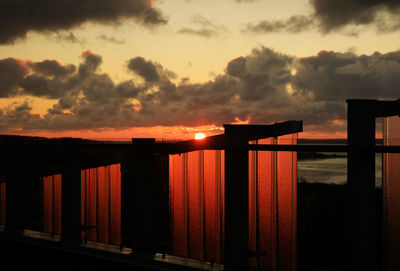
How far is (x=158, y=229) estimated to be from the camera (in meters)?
3.86

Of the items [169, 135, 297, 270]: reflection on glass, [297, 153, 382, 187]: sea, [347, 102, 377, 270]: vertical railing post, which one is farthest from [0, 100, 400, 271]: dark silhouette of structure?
[297, 153, 382, 187]: sea

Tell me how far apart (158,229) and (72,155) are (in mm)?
1326

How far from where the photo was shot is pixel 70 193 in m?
4.18

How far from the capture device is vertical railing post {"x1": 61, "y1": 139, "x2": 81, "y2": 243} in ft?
13.7

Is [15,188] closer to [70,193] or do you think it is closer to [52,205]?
[52,205]

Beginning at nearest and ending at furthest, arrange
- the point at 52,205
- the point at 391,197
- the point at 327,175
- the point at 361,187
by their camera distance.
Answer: the point at 361,187
the point at 391,197
the point at 52,205
the point at 327,175

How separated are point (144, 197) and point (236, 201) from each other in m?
1.04

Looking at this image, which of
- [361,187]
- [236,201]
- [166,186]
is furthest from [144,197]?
[361,187]

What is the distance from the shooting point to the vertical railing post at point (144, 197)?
141 inches

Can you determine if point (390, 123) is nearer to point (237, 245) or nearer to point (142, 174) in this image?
point (237, 245)

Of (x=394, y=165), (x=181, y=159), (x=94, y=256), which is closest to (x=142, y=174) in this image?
(x=181, y=159)

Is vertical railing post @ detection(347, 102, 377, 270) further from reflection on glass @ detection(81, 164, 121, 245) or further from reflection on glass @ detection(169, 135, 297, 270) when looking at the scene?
reflection on glass @ detection(81, 164, 121, 245)

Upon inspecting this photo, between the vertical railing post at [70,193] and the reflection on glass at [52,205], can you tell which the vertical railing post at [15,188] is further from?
the vertical railing post at [70,193]

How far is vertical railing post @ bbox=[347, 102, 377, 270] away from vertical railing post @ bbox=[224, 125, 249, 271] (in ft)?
2.75
